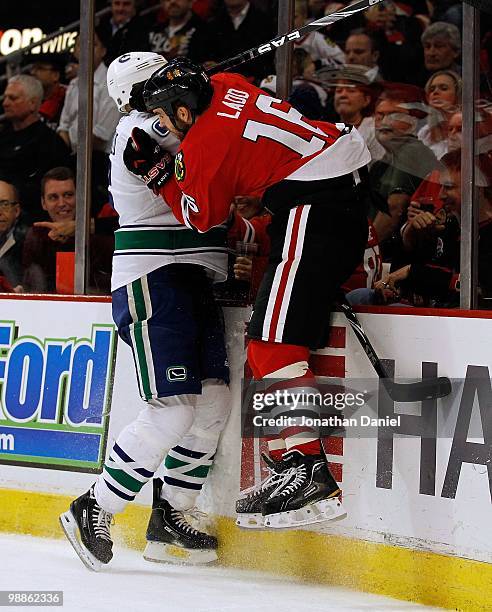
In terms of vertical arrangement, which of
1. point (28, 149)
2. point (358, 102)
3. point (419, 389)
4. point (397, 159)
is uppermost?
point (358, 102)

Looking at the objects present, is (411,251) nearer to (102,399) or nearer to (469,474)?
(469,474)

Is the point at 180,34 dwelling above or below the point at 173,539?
above

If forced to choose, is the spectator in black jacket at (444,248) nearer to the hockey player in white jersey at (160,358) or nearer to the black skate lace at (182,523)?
the hockey player in white jersey at (160,358)

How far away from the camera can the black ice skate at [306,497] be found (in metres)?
2.55

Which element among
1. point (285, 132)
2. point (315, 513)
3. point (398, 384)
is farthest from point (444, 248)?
point (315, 513)

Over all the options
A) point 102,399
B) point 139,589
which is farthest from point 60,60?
point 139,589

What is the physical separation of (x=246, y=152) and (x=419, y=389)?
71 cm

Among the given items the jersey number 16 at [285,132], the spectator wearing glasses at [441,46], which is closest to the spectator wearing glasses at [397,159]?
the spectator wearing glasses at [441,46]

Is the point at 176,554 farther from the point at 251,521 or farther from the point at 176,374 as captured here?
the point at 176,374

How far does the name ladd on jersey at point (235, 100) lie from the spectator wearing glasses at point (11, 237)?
49.6 inches

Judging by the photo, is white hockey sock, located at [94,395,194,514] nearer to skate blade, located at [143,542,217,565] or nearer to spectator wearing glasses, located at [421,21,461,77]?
skate blade, located at [143,542,217,565]

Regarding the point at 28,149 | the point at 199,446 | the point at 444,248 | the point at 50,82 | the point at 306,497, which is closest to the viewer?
the point at 306,497

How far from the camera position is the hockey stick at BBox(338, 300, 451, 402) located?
2543mm

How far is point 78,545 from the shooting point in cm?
294
